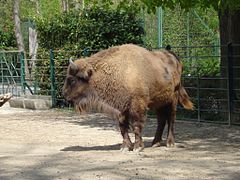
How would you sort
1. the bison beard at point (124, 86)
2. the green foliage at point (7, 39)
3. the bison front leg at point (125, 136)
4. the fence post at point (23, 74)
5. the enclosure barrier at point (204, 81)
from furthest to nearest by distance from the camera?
the green foliage at point (7, 39), the fence post at point (23, 74), the enclosure barrier at point (204, 81), the bison front leg at point (125, 136), the bison beard at point (124, 86)

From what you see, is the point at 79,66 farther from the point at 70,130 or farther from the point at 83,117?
the point at 83,117

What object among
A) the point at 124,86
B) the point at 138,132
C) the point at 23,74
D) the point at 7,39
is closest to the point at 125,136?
the point at 138,132

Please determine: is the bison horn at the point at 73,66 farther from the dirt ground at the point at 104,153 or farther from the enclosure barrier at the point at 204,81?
the enclosure barrier at the point at 204,81

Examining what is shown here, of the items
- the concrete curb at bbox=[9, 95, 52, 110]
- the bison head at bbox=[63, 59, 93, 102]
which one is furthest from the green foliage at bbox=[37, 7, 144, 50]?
the bison head at bbox=[63, 59, 93, 102]

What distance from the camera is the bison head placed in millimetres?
9281

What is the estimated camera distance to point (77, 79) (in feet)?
30.7

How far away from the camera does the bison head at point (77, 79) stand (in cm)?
928

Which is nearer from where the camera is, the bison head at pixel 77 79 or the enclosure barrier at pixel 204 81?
the bison head at pixel 77 79

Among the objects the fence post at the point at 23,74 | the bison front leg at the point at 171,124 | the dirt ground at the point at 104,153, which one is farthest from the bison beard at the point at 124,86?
the fence post at the point at 23,74

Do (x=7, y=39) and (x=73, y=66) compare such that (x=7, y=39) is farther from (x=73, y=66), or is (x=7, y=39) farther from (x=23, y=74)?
(x=73, y=66)

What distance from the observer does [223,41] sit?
13.9 metres

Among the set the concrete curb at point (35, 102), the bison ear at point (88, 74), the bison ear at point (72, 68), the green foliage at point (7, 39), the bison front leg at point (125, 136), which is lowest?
the concrete curb at point (35, 102)

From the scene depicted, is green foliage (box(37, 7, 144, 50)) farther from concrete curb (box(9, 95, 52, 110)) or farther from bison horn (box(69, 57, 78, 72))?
bison horn (box(69, 57, 78, 72))

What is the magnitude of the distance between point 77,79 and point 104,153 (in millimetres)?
1231
